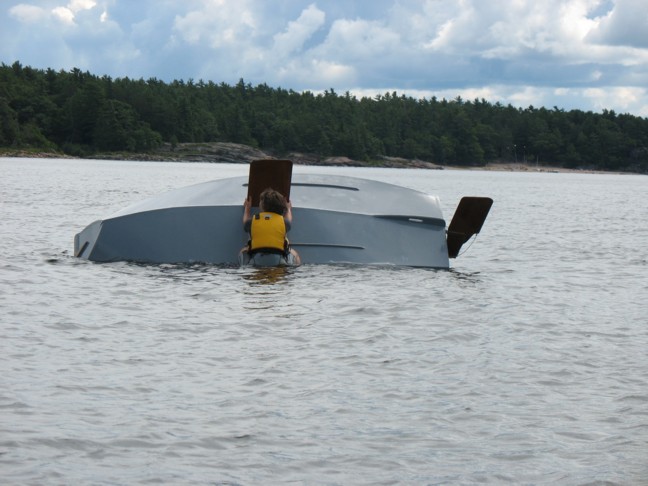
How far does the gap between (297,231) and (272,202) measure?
119 cm

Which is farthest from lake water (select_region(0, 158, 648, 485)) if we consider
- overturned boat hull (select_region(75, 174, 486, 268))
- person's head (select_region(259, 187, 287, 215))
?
person's head (select_region(259, 187, 287, 215))

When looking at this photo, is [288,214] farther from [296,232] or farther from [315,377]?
[315,377]

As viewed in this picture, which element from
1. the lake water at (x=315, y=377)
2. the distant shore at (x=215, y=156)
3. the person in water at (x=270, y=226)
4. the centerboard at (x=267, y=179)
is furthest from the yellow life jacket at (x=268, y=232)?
the distant shore at (x=215, y=156)

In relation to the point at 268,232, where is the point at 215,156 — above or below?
above

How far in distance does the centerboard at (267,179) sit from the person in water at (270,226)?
1.36 ft

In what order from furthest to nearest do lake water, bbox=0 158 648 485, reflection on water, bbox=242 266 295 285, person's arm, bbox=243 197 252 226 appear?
person's arm, bbox=243 197 252 226 → reflection on water, bbox=242 266 295 285 → lake water, bbox=0 158 648 485

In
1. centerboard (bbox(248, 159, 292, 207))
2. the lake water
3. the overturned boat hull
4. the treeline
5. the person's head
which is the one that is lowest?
the lake water

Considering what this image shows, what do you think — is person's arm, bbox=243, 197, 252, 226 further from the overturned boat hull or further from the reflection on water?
the reflection on water

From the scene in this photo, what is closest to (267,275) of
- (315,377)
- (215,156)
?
(315,377)

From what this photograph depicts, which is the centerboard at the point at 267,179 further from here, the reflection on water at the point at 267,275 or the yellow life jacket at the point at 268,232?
the reflection on water at the point at 267,275

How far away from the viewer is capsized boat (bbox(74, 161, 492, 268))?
14578mm

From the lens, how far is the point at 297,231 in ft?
48.4

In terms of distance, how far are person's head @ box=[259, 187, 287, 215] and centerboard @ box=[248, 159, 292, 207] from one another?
1.89 ft

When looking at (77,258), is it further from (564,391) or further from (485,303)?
(564,391)
